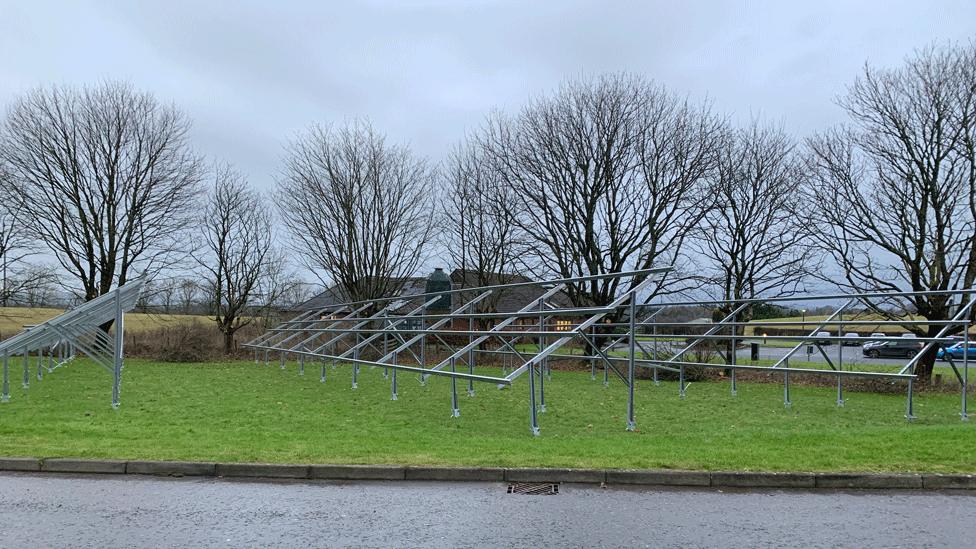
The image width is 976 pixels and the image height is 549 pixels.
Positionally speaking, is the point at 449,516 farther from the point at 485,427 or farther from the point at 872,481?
the point at 485,427

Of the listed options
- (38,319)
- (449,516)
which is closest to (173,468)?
(449,516)

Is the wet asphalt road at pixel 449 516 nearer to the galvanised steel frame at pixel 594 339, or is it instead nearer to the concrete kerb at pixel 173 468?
the concrete kerb at pixel 173 468

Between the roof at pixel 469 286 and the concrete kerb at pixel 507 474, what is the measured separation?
1371 centimetres

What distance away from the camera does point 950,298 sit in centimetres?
1694

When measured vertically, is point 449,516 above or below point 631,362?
below

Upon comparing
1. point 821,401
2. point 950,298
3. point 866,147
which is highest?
point 866,147

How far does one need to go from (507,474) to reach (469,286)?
22.9 m

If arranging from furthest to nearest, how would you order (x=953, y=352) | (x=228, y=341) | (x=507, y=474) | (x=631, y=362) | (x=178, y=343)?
(x=228, y=341) < (x=178, y=343) < (x=953, y=352) < (x=631, y=362) < (x=507, y=474)

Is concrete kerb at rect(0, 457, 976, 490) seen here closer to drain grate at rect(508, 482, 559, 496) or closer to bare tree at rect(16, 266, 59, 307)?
drain grate at rect(508, 482, 559, 496)

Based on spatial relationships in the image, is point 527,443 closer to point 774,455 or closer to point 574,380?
point 774,455

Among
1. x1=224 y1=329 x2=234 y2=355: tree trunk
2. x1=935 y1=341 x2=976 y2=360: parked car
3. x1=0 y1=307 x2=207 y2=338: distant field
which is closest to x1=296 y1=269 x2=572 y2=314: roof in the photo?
x1=224 y1=329 x2=234 y2=355: tree trunk

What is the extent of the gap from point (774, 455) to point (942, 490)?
1.38m

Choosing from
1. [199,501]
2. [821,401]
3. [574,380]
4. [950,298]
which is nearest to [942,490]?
[199,501]

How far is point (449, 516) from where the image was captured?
505 centimetres
